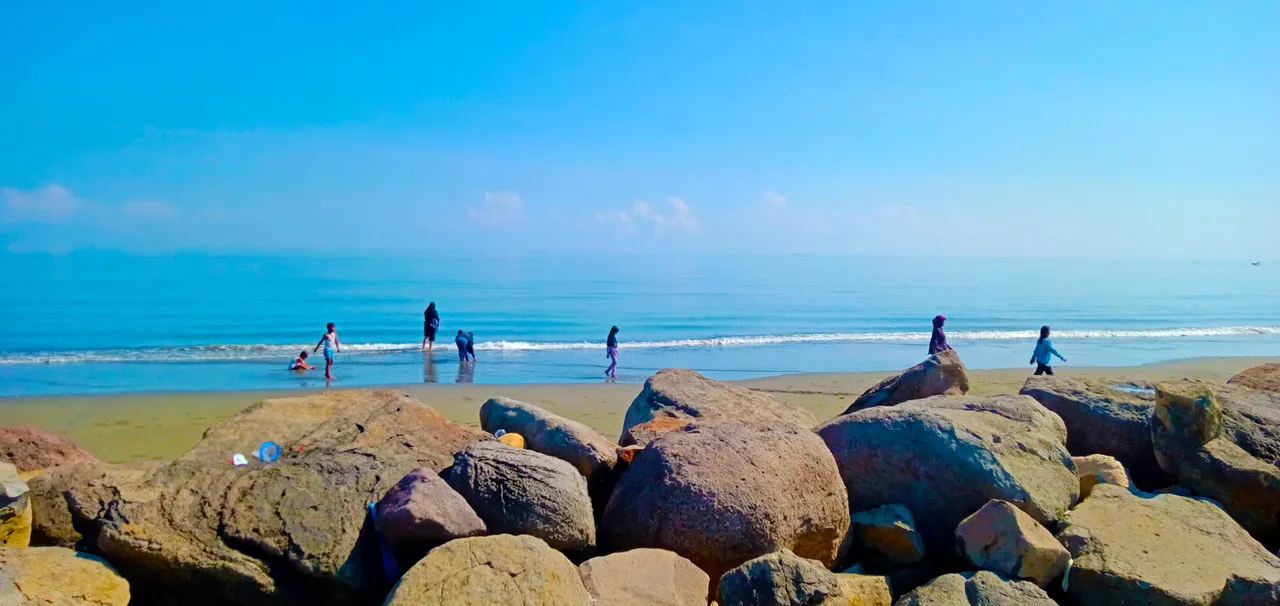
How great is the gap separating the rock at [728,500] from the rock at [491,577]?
2.83 feet

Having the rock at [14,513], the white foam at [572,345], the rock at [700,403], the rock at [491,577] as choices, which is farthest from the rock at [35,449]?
the white foam at [572,345]

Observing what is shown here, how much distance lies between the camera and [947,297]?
57.4m

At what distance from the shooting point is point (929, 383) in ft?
25.3

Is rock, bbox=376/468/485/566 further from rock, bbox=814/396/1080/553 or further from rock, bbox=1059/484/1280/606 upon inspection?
rock, bbox=1059/484/1280/606

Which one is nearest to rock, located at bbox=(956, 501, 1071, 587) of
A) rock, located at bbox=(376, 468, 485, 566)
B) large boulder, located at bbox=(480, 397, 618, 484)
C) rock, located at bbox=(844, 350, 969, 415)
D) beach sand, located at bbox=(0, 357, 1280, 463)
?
large boulder, located at bbox=(480, 397, 618, 484)

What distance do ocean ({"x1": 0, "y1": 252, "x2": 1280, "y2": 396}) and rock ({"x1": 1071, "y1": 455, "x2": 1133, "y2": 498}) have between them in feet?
48.6

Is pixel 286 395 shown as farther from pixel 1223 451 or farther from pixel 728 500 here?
pixel 1223 451

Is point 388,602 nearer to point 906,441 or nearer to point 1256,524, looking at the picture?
point 906,441

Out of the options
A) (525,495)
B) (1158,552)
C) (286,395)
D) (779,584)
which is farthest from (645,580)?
(286,395)

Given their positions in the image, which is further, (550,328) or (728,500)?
(550,328)

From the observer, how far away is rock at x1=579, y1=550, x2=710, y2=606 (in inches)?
151

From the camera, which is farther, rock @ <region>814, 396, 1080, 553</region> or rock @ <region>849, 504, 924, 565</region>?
rock @ <region>814, 396, 1080, 553</region>

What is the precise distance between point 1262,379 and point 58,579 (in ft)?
33.0

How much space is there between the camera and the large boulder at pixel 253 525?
4109 millimetres
